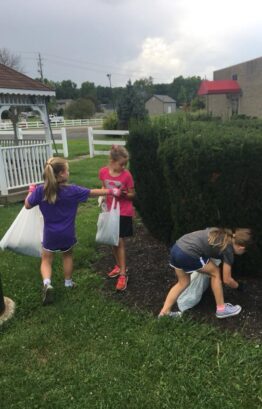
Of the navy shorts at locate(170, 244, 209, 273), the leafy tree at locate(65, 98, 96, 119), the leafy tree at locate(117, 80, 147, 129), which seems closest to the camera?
the navy shorts at locate(170, 244, 209, 273)

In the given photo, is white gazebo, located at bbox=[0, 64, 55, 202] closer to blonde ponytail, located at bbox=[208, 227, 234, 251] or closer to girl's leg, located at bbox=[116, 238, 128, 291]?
girl's leg, located at bbox=[116, 238, 128, 291]

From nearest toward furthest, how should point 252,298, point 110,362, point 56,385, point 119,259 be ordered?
point 56,385
point 110,362
point 252,298
point 119,259

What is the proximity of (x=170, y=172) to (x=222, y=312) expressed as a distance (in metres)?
1.55

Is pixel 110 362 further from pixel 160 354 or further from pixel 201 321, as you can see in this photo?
pixel 201 321

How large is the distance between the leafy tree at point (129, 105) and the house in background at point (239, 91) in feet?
85.1

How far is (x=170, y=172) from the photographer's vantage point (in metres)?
4.49

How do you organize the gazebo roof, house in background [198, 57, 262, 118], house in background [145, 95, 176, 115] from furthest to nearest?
1. house in background [145, 95, 176, 115]
2. the gazebo roof
3. house in background [198, 57, 262, 118]

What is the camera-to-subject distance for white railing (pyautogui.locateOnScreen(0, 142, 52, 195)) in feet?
30.4

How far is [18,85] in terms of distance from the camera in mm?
9578

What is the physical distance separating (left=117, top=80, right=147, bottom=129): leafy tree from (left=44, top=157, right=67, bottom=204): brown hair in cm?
2113

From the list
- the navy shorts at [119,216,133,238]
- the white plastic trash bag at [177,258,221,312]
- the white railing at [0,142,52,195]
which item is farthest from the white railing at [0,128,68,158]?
the white plastic trash bag at [177,258,221,312]

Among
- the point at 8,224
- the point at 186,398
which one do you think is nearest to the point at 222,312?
the point at 186,398

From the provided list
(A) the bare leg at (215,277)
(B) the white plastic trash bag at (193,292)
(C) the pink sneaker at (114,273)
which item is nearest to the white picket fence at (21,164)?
(C) the pink sneaker at (114,273)

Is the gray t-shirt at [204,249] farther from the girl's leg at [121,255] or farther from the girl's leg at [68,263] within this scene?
the girl's leg at [68,263]
